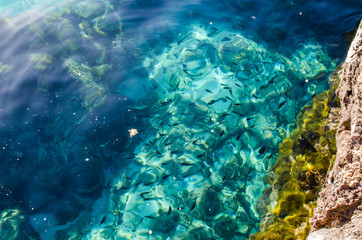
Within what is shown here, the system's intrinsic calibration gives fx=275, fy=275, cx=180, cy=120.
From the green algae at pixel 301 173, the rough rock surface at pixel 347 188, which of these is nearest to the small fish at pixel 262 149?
the green algae at pixel 301 173

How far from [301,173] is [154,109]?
2.59m

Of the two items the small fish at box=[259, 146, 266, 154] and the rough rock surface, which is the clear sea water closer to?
the small fish at box=[259, 146, 266, 154]

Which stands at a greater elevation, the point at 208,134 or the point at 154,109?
the point at 154,109

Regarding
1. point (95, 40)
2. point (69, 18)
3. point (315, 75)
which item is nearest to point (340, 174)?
point (315, 75)

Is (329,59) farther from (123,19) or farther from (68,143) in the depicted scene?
(68,143)

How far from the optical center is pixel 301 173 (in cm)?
328

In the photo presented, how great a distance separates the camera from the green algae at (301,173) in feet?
9.59

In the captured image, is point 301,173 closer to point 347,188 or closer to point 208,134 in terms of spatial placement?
point 347,188

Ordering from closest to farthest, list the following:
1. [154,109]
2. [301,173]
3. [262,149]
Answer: [301,173] → [262,149] → [154,109]

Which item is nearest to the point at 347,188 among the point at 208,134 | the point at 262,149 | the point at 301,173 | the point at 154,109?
the point at 301,173

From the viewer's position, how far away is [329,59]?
499 cm

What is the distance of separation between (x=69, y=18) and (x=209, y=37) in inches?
122

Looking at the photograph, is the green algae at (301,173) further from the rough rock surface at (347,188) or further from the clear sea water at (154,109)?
the rough rock surface at (347,188)

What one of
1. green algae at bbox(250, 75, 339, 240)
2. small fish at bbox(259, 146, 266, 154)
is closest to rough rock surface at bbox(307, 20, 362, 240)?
green algae at bbox(250, 75, 339, 240)
